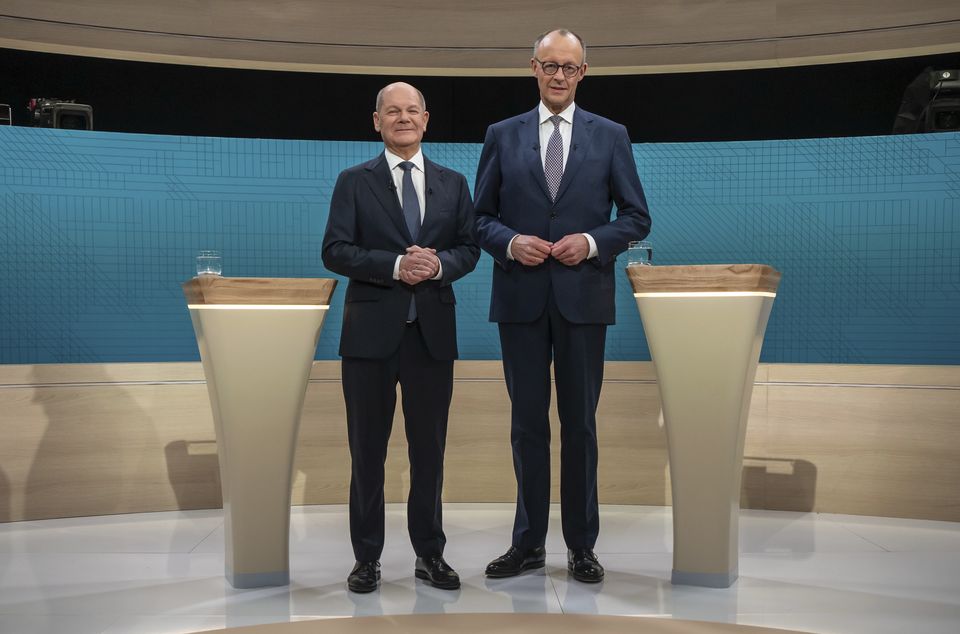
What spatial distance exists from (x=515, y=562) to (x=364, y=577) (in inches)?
20.4

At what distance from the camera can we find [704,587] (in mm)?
2922

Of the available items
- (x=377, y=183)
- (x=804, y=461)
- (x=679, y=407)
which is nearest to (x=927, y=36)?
(x=804, y=461)

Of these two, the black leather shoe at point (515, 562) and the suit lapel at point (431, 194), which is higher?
the suit lapel at point (431, 194)

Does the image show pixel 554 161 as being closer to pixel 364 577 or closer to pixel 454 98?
pixel 364 577

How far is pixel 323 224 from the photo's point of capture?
454cm

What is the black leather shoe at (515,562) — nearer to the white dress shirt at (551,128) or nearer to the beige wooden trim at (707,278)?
the beige wooden trim at (707,278)

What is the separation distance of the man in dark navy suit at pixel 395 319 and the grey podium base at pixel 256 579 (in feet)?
0.82

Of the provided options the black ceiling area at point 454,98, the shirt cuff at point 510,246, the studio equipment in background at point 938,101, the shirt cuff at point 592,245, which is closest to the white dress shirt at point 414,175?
the shirt cuff at point 510,246

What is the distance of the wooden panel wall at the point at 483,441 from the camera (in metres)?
4.14

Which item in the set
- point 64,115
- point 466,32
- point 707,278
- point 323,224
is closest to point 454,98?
A: point 466,32

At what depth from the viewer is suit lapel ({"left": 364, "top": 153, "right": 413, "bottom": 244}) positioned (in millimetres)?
2959

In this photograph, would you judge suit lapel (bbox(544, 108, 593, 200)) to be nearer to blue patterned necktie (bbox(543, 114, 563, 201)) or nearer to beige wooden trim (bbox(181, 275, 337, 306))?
blue patterned necktie (bbox(543, 114, 563, 201))

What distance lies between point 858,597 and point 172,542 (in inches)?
101

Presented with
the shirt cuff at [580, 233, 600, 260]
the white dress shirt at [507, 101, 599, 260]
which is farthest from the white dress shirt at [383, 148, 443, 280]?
the shirt cuff at [580, 233, 600, 260]
